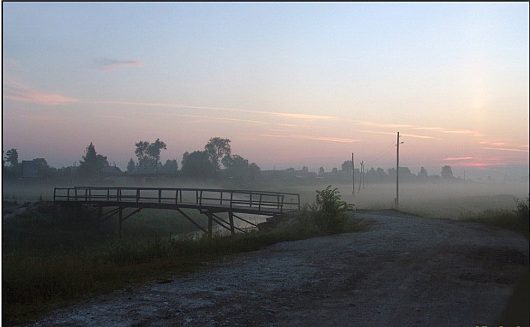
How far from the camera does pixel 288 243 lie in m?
16.3

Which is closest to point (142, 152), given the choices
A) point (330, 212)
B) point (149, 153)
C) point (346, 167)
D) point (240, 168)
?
point (149, 153)

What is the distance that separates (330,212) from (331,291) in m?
11.5

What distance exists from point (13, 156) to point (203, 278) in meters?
70.6

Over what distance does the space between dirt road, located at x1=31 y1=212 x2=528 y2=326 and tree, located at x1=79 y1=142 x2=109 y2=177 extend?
67.8 m

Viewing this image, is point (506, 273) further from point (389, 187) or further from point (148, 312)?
point (389, 187)

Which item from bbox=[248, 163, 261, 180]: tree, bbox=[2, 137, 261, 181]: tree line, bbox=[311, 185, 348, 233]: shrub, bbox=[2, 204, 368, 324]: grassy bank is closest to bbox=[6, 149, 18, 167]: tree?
bbox=[2, 137, 261, 181]: tree line

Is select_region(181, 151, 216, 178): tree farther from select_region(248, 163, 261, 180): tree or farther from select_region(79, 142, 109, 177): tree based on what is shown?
select_region(79, 142, 109, 177): tree

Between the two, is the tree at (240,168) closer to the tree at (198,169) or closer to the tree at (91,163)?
the tree at (198,169)

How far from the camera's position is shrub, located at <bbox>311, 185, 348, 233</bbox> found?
19.8m

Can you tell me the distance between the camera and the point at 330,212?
20094mm

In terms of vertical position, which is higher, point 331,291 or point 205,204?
point 331,291

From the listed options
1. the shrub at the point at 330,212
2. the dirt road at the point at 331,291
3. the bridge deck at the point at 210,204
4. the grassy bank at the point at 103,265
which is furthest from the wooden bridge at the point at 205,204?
the dirt road at the point at 331,291

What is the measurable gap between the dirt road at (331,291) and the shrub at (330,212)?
202 inches

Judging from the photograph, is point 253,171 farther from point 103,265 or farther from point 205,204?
point 103,265
